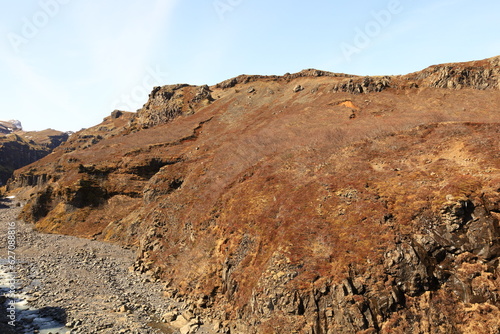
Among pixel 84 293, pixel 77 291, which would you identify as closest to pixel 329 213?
pixel 84 293

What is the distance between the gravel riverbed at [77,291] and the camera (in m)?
25.0

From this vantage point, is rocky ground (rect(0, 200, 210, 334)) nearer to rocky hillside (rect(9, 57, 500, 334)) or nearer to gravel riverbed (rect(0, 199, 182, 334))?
gravel riverbed (rect(0, 199, 182, 334))

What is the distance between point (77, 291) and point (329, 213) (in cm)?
2933

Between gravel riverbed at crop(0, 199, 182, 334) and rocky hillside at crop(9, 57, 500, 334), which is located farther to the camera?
gravel riverbed at crop(0, 199, 182, 334)

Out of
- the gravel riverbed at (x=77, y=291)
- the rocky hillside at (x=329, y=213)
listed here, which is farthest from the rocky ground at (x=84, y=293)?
the rocky hillside at (x=329, y=213)

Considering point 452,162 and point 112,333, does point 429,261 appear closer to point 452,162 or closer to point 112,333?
point 452,162

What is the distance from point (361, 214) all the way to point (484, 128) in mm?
22990

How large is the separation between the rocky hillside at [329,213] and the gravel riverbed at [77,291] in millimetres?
2529

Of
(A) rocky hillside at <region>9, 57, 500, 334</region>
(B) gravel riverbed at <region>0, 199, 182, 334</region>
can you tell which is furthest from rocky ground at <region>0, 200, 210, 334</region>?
(A) rocky hillside at <region>9, 57, 500, 334</region>

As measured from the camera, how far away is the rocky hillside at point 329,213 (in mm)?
20234

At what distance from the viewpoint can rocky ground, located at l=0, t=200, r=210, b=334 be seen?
25.0 metres

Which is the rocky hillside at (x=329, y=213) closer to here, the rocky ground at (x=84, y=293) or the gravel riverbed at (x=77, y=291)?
the rocky ground at (x=84, y=293)

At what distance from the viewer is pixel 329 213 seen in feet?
90.3

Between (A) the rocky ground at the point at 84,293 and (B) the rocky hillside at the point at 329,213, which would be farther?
(A) the rocky ground at the point at 84,293
